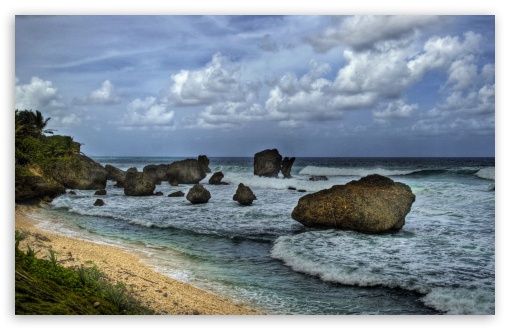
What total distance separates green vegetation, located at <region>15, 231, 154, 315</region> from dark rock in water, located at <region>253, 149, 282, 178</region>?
12.7 feet

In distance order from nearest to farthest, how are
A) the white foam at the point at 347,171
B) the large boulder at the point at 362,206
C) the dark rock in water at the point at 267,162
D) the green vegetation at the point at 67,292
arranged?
the green vegetation at the point at 67,292 → the large boulder at the point at 362,206 → the white foam at the point at 347,171 → the dark rock in water at the point at 267,162

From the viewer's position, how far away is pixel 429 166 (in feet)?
26.7

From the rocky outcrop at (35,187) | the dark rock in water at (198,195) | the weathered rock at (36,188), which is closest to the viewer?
the rocky outcrop at (35,187)

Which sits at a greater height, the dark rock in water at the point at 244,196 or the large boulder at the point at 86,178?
the large boulder at the point at 86,178

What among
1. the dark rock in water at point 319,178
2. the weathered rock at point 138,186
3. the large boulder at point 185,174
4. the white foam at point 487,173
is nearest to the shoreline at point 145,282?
the white foam at point 487,173

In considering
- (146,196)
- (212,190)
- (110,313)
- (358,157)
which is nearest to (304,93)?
(358,157)

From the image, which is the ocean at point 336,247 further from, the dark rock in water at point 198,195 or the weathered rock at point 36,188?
the dark rock in water at point 198,195

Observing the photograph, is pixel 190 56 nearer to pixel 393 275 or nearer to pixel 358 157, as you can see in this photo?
pixel 358 157

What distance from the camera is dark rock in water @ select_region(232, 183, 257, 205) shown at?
12445mm

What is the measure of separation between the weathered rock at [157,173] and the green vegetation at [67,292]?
5.68 metres

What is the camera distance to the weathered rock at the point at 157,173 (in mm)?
11445

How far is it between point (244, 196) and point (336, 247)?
203 inches

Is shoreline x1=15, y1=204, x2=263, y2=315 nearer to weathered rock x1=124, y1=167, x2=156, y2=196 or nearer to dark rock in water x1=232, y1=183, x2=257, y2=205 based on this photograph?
dark rock in water x1=232, y1=183, x2=257, y2=205

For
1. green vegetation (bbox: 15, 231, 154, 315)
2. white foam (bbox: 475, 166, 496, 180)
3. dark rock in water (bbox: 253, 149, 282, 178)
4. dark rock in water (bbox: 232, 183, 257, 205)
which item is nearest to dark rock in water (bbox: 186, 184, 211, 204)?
dark rock in water (bbox: 232, 183, 257, 205)
